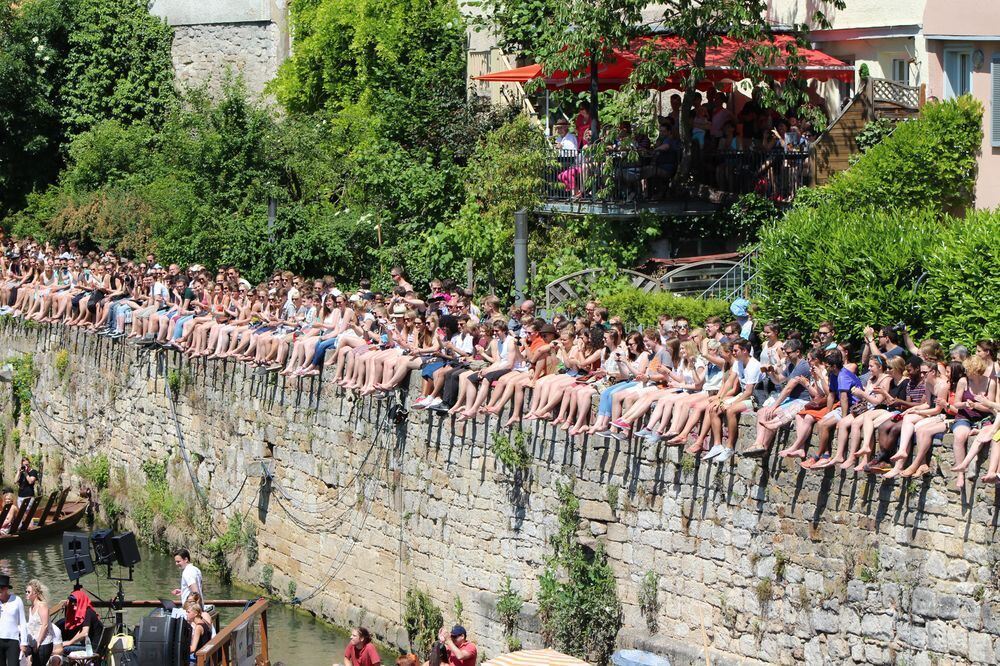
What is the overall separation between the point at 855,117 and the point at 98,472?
42.6 feet

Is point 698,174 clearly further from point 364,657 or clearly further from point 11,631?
point 11,631

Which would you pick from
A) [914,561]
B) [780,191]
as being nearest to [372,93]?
[780,191]

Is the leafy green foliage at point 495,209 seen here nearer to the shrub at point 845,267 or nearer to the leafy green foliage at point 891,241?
the leafy green foliage at point 891,241

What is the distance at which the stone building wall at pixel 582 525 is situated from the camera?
14.7 metres

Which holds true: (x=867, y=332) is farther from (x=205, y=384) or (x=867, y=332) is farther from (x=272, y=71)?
(x=272, y=71)

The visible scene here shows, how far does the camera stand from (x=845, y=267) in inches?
Result: 817

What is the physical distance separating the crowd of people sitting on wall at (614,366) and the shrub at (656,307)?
953 mm

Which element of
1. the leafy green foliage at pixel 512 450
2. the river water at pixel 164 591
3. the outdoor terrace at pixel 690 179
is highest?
the outdoor terrace at pixel 690 179

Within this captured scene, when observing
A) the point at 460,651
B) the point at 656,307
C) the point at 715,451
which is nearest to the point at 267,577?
the point at 656,307

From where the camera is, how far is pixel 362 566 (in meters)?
21.7

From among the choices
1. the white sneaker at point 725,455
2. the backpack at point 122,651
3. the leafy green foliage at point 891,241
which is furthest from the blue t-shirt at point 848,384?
the backpack at point 122,651

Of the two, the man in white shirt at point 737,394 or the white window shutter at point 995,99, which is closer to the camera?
the man in white shirt at point 737,394

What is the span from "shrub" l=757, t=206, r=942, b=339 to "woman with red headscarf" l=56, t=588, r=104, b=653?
344 inches

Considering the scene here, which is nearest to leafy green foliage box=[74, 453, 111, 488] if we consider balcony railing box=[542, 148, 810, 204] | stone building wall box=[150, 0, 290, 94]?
balcony railing box=[542, 148, 810, 204]
